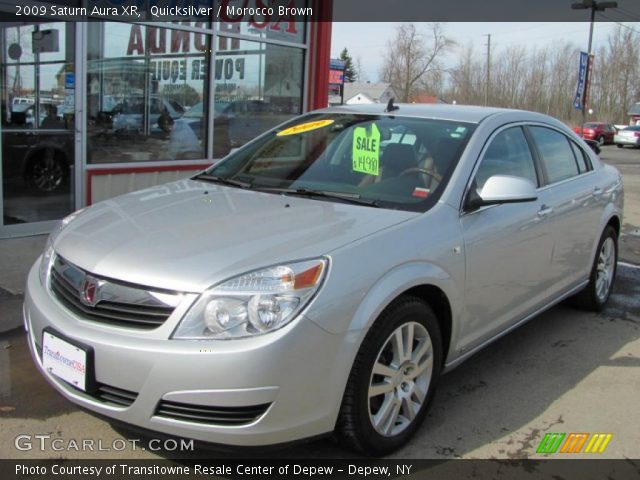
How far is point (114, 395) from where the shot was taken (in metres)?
2.52

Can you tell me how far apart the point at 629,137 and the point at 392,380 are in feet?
124

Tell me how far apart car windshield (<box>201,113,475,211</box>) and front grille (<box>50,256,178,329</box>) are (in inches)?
47.8

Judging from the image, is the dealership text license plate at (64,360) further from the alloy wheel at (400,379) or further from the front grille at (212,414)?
the alloy wheel at (400,379)

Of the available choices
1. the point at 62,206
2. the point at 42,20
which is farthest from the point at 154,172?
the point at 42,20

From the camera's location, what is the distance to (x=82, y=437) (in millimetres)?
3025

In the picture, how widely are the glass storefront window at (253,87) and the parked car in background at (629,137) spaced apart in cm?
3164

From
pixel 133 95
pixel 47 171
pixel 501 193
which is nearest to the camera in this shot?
pixel 501 193

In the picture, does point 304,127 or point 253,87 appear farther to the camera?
point 253,87

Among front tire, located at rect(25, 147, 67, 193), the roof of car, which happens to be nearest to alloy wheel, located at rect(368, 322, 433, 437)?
the roof of car

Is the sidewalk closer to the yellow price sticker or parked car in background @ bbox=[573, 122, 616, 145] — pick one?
the yellow price sticker

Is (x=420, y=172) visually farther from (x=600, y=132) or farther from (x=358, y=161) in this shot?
(x=600, y=132)

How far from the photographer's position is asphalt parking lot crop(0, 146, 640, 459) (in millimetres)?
3016

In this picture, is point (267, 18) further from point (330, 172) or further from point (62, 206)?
point (330, 172)

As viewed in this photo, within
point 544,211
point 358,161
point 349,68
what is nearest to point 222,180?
point 358,161
